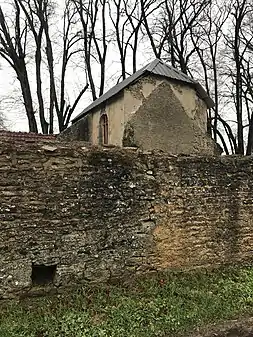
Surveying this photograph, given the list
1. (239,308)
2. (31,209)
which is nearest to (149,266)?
(239,308)

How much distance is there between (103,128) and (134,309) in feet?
29.6

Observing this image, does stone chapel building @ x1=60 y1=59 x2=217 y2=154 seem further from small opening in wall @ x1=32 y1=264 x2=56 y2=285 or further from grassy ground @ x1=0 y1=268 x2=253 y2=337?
small opening in wall @ x1=32 y1=264 x2=56 y2=285

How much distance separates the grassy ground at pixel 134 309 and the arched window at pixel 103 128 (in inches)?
302

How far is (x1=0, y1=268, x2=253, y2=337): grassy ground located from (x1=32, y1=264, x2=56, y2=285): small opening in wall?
0.27 meters

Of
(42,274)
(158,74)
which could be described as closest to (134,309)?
(42,274)

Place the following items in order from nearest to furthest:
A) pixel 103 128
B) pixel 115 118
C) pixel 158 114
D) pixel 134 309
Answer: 1. pixel 134 309
2. pixel 158 114
3. pixel 115 118
4. pixel 103 128

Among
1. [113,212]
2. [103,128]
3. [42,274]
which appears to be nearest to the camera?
[42,274]

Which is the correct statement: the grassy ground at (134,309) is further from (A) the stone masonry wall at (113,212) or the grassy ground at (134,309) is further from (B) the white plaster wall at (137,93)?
(B) the white plaster wall at (137,93)

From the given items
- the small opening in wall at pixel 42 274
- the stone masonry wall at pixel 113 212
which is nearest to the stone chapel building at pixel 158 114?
the stone masonry wall at pixel 113 212

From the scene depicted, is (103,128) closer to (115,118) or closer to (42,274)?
(115,118)

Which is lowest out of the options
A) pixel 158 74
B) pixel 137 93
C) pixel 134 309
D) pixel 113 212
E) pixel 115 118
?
pixel 134 309

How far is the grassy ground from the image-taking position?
17.4ft

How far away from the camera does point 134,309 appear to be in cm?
584

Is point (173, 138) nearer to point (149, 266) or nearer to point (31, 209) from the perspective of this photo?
point (149, 266)
